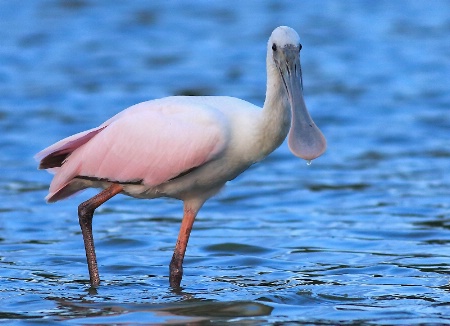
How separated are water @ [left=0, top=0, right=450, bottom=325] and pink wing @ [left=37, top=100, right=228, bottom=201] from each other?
0.89 m

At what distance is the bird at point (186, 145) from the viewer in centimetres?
894

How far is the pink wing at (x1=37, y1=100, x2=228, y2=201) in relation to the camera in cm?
900

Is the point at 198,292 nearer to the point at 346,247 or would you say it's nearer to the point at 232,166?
the point at 232,166

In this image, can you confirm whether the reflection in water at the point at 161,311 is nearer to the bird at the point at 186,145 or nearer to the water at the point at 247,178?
the water at the point at 247,178

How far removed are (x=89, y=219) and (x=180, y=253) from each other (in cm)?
→ 83

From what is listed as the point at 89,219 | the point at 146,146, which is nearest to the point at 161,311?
the point at 146,146

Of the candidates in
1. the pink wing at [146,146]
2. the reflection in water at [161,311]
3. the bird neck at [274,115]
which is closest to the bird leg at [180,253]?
the pink wing at [146,146]

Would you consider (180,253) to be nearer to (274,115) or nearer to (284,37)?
(274,115)

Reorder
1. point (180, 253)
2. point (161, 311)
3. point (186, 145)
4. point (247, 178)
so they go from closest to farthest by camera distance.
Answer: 1. point (161, 311)
2. point (186, 145)
3. point (180, 253)
4. point (247, 178)

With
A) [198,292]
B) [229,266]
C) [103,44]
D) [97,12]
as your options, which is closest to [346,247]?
[229,266]

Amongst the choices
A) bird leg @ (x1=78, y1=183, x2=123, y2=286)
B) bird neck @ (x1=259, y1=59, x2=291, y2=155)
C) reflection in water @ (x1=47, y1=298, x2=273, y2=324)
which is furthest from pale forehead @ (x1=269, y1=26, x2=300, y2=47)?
reflection in water @ (x1=47, y1=298, x2=273, y2=324)

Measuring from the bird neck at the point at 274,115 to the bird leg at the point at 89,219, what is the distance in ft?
4.58

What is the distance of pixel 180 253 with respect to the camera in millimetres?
9695

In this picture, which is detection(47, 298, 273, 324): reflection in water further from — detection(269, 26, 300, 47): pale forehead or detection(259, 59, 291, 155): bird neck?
detection(269, 26, 300, 47): pale forehead
